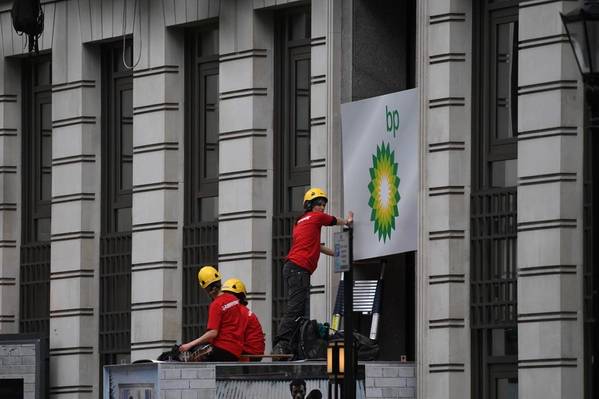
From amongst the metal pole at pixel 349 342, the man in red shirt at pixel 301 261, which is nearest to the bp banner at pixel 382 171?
the man in red shirt at pixel 301 261

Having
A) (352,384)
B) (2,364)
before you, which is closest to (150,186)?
(2,364)

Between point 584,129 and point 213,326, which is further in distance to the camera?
point 213,326

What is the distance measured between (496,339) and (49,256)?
12.2m

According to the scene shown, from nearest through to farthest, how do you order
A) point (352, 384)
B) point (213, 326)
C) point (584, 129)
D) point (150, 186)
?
point (352, 384) < point (584, 129) < point (213, 326) < point (150, 186)

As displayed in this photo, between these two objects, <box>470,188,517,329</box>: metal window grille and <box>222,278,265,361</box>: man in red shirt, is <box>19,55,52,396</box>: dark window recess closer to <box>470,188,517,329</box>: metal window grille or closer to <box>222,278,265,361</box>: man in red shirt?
<box>222,278,265,361</box>: man in red shirt

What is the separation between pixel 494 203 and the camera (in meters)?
33.7

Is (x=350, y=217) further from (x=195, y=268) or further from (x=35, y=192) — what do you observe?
(x=35, y=192)

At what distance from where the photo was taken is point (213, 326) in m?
33.9

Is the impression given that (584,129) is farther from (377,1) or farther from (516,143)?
(377,1)

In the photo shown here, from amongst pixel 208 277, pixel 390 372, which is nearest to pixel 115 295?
pixel 208 277

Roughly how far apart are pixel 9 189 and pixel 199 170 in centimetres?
536

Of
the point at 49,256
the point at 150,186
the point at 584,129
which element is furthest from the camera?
the point at 49,256

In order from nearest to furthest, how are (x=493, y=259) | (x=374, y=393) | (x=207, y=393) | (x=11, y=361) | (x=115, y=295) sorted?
(x=207, y=393), (x=493, y=259), (x=374, y=393), (x=115, y=295), (x=11, y=361)

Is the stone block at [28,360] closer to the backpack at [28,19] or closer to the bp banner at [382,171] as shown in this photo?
the backpack at [28,19]
